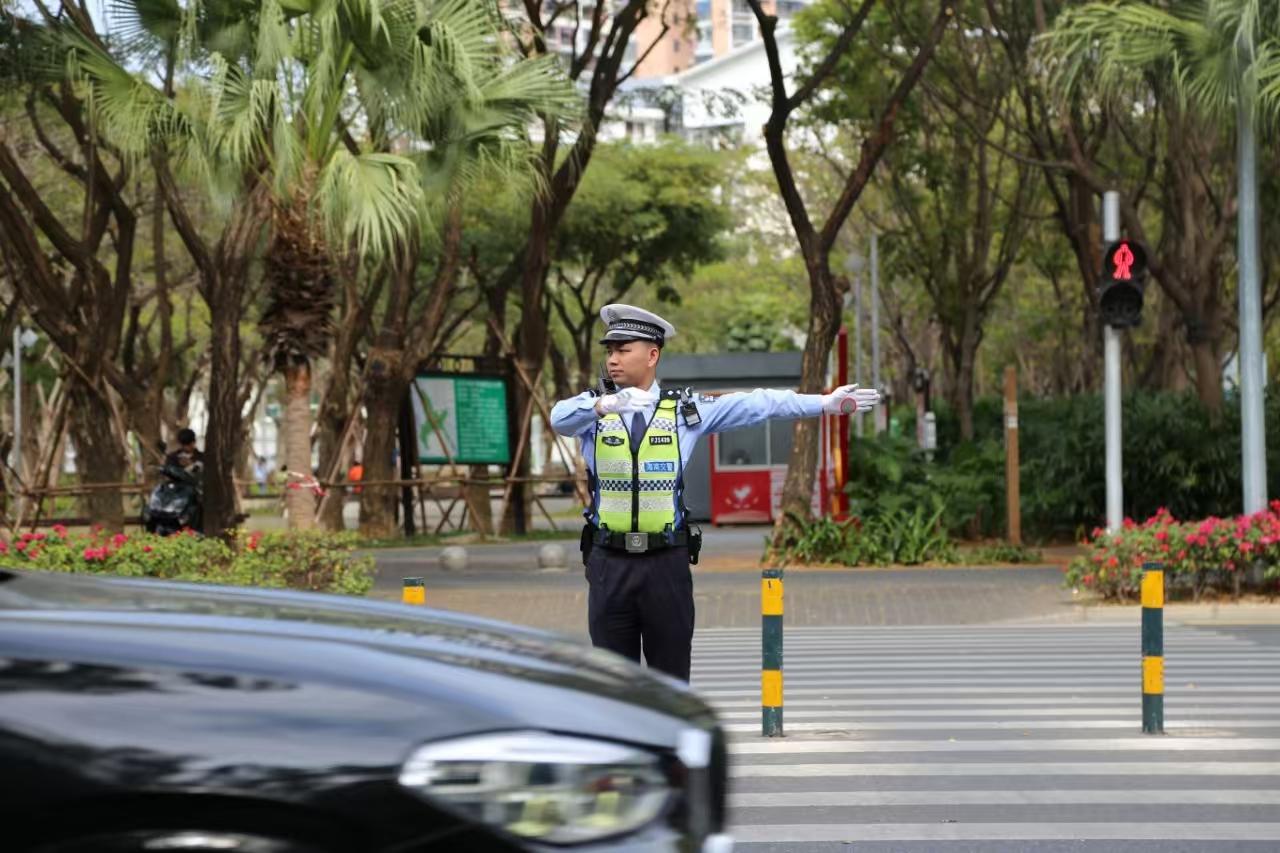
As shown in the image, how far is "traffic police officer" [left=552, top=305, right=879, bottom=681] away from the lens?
22.8 feet

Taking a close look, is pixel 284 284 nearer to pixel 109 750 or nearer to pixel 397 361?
pixel 397 361

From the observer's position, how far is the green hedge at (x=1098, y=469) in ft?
76.8

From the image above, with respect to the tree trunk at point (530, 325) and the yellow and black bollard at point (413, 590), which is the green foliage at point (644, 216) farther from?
the yellow and black bollard at point (413, 590)

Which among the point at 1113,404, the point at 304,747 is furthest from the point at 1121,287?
the point at 304,747

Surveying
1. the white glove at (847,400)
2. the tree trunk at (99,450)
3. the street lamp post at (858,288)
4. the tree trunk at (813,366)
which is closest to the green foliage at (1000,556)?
the tree trunk at (813,366)

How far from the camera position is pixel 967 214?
112 feet

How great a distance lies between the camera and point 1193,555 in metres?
16.4

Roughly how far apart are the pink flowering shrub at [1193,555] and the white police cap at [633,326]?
9.90 m

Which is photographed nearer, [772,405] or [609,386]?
[772,405]

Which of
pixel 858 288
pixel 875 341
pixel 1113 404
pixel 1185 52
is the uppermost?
pixel 858 288

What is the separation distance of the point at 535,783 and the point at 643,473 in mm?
3883

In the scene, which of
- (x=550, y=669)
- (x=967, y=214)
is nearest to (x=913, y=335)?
(x=967, y=214)

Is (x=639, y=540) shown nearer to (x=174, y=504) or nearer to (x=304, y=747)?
(x=304, y=747)

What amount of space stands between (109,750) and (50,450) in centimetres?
2508
